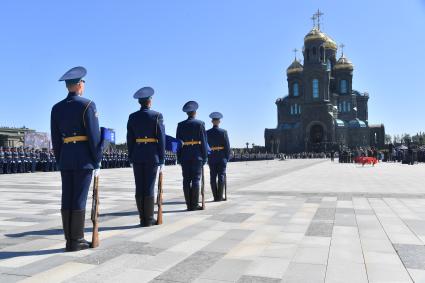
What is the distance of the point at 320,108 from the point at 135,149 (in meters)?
79.8

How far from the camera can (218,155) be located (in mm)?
10094

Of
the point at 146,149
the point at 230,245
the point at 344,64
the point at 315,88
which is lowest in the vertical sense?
the point at 230,245

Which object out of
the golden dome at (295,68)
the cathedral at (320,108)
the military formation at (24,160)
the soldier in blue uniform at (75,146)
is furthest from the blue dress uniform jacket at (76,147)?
the golden dome at (295,68)

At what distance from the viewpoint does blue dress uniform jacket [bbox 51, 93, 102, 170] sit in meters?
5.26

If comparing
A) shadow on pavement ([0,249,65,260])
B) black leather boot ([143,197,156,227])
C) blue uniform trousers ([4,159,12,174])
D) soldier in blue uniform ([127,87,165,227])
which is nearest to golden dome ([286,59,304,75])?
blue uniform trousers ([4,159,12,174])

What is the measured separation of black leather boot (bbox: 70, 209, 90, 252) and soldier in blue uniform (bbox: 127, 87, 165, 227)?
158 cm

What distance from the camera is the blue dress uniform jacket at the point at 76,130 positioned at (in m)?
5.26

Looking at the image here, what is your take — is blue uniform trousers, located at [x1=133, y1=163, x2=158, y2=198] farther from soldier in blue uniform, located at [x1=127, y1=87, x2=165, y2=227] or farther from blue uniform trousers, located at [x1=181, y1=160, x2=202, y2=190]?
blue uniform trousers, located at [x1=181, y1=160, x2=202, y2=190]

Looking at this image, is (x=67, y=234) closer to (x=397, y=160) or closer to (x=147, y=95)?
(x=147, y=95)

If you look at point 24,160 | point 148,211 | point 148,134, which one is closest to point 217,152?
point 148,134

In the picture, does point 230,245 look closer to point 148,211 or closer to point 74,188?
point 148,211

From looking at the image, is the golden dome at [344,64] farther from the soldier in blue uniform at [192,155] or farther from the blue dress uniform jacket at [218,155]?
the soldier in blue uniform at [192,155]

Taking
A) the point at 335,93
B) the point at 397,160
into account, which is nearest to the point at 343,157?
the point at 397,160

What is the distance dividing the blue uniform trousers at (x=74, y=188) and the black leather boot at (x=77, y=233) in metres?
0.08
